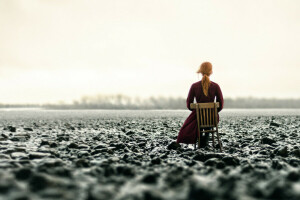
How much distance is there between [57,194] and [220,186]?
78.6 inches

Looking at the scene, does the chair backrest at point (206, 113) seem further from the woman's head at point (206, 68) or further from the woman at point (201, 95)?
the woman's head at point (206, 68)

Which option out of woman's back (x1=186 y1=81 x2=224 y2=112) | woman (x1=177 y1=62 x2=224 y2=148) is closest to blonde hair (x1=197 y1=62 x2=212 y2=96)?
woman (x1=177 y1=62 x2=224 y2=148)

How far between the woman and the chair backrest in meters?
0.29

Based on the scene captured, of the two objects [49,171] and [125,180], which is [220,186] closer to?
[125,180]

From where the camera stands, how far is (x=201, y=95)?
7.81 metres

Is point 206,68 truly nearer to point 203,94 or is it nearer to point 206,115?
point 203,94

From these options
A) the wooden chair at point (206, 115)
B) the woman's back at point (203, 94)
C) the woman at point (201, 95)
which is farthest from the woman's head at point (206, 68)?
the wooden chair at point (206, 115)

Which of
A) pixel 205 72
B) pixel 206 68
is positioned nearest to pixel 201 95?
pixel 205 72

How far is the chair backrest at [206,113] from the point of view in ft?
24.5

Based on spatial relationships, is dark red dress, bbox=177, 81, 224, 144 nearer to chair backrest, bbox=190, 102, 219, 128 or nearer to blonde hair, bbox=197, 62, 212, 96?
blonde hair, bbox=197, 62, 212, 96

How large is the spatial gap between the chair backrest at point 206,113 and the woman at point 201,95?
0.29 m

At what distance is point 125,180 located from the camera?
402cm

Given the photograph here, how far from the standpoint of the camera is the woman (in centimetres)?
769

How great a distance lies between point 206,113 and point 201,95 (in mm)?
544
